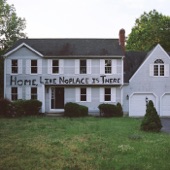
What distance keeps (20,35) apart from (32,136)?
35.6 meters

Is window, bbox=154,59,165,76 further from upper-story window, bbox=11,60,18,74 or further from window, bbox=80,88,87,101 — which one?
upper-story window, bbox=11,60,18,74

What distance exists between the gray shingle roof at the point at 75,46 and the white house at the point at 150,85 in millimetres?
3224

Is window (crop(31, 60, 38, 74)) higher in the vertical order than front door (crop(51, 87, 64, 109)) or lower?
higher

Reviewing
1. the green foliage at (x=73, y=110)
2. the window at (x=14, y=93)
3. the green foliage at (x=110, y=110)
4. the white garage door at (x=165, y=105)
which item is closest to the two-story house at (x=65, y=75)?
the window at (x=14, y=93)

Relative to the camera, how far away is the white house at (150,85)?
32.3m

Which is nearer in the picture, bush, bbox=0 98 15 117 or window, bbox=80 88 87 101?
bush, bbox=0 98 15 117

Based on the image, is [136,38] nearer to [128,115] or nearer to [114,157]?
[128,115]

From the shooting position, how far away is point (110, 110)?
100 feet

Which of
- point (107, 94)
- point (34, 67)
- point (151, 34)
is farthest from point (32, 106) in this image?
point (151, 34)

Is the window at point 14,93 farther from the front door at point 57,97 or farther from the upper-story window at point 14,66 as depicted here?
the front door at point 57,97

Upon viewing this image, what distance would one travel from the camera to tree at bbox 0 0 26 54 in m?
46.5

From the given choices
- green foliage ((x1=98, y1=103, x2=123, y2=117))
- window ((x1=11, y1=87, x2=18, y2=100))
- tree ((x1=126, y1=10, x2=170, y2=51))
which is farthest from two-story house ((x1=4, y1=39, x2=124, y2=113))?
tree ((x1=126, y1=10, x2=170, y2=51))

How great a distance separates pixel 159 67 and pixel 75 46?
31.7 feet

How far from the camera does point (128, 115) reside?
3231 cm
